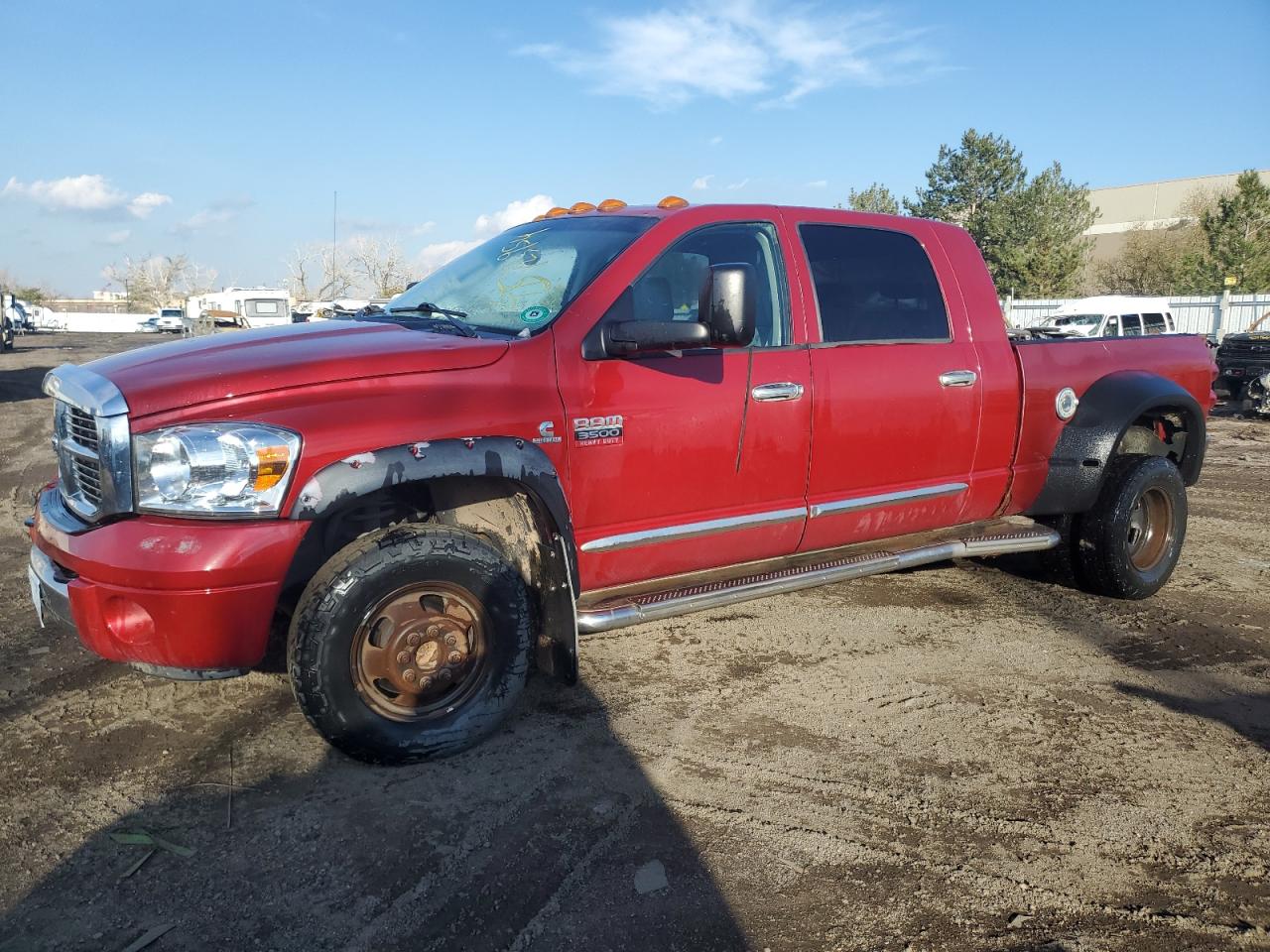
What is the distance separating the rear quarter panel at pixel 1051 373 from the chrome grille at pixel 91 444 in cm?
384

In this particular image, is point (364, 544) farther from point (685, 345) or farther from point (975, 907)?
point (975, 907)

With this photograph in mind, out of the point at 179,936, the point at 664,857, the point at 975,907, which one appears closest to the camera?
the point at 179,936

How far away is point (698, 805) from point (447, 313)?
6.98 feet

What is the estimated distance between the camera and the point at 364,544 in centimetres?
290

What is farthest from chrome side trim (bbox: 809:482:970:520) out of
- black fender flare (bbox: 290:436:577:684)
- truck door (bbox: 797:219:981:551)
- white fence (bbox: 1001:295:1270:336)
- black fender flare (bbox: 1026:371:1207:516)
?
white fence (bbox: 1001:295:1270:336)

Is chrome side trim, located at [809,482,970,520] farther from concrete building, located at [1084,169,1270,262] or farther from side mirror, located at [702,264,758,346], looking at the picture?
concrete building, located at [1084,169,1270,262]

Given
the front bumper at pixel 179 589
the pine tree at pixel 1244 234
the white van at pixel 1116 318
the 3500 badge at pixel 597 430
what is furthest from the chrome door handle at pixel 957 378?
the pine tree at pixel 1244 234

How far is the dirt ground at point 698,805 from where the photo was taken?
2324mm

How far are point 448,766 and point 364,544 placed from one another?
0.81 m

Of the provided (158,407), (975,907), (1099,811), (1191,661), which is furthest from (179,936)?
(1191,661)

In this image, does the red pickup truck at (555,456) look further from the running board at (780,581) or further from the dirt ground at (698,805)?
the dirt ground at (698,805)

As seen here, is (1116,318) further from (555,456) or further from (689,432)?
(555,456)

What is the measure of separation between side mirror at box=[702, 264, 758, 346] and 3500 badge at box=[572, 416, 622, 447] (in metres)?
0.48

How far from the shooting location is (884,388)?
3998 millimetres
